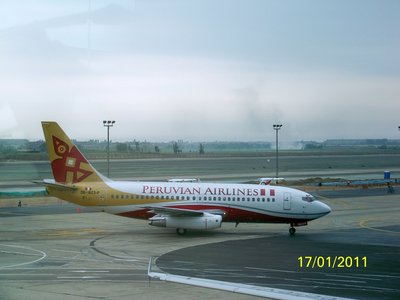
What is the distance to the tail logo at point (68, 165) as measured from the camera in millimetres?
44844

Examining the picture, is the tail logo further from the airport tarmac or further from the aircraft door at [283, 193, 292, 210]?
the aircraft door at [283, 193, 292, 210]

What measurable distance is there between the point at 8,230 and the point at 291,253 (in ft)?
67.6

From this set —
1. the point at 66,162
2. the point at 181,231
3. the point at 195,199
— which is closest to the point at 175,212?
the point at 181,231

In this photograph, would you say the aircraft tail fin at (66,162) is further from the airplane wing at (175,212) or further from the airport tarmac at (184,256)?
the airplane wing at (175,212)

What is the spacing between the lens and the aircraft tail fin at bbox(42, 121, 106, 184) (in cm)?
4481

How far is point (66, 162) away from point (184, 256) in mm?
15188

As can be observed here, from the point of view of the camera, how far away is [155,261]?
31422mm

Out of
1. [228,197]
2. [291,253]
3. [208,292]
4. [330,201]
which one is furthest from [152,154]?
[208,292]

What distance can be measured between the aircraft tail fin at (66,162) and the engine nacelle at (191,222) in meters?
5.51
